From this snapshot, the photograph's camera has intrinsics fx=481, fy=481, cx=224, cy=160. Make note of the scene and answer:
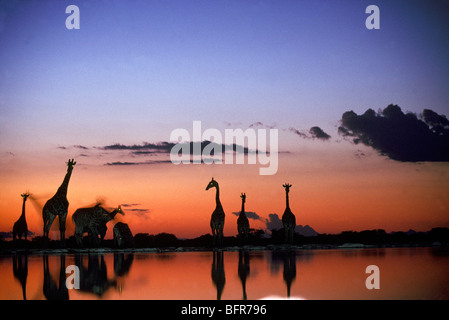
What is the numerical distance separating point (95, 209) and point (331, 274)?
21049 mm

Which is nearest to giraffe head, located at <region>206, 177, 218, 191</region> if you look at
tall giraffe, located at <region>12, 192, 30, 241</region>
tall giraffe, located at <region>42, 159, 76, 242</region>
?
tall giraffe, located at <region>42, 159, 76, 242</region>

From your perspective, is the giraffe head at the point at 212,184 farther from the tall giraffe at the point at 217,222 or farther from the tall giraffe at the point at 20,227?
the tall giraffe at the point at 20,227

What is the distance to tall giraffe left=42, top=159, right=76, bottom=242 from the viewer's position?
2742 cm

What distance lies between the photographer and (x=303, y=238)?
126ft

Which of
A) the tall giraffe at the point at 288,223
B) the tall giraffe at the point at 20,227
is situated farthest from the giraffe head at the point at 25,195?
the tall giraffe at the point at 288,223

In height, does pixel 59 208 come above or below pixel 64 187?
below

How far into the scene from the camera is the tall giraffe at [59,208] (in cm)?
2742

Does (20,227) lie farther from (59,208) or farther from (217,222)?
(217,222)

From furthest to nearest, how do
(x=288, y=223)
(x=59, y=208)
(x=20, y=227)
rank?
(x=288, y=223) → (x=20, y=227) → (x=59, y=208)

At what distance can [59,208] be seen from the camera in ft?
90.6

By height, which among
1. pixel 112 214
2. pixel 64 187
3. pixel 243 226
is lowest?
pixel 243 226

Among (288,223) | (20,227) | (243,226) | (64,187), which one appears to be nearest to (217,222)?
(243,226)
